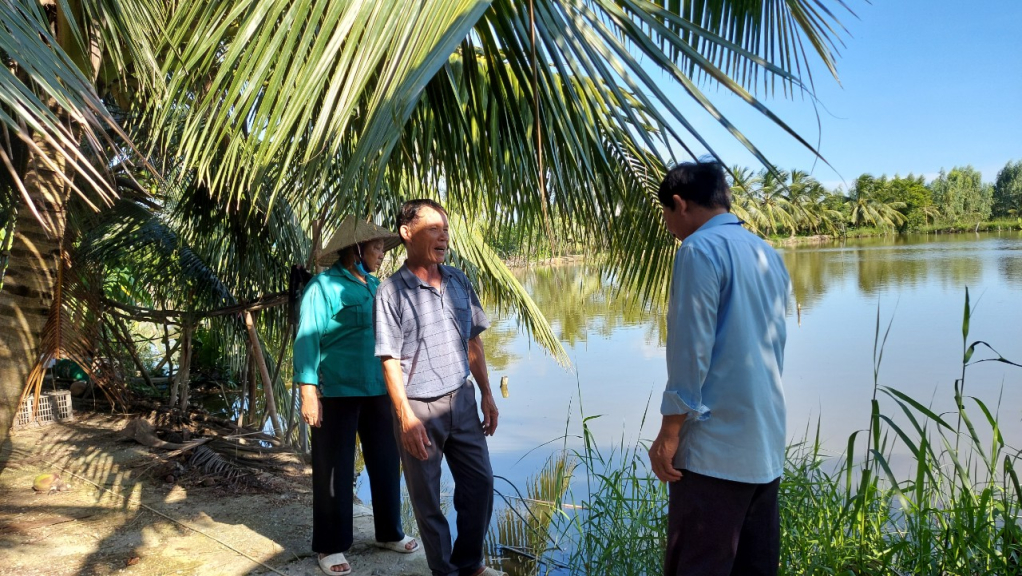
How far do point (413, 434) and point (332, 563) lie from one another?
976 millimetres

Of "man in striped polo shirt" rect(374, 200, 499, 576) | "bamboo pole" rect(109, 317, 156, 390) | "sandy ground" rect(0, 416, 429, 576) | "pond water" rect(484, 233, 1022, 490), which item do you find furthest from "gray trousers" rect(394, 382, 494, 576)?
"bamboo pole" rect(109, 317, 156, 390)

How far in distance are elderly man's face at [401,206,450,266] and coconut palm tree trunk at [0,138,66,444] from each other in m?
1.64

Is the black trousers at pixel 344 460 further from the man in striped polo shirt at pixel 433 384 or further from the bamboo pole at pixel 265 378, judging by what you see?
the bamboo pole at pixel 265 378

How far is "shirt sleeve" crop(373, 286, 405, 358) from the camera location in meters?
2.85

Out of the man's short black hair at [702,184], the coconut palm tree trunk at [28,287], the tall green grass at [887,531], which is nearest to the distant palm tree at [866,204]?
the man's short black hair at [702,184]

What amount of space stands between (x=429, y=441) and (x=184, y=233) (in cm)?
404

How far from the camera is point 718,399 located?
2.08 m

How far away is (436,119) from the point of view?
2.76 m

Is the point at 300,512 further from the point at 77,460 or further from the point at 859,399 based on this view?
the point at 859,399

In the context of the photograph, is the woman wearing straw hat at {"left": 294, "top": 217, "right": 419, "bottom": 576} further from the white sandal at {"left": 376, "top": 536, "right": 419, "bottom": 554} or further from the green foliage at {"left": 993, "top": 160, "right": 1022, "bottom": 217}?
the green foliage at {"left": 993, "top": 160, "right": 1022, "bottom": 217}

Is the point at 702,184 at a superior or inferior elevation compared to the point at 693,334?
superior

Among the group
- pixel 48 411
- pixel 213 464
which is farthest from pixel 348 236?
pixel 48 411

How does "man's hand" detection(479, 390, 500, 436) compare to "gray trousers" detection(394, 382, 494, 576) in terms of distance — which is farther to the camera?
"man's hand" detection(479, 390, 500, 436)

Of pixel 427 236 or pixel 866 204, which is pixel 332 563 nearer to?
pixel 427 236
